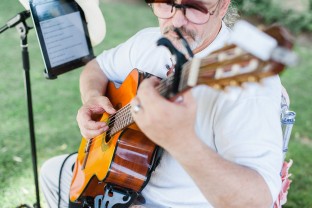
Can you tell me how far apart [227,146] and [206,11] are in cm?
45

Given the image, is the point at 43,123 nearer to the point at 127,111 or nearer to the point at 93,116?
the point at 93,116

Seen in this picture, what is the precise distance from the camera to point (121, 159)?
1.46 m

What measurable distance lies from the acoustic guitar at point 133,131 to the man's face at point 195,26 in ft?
0.63

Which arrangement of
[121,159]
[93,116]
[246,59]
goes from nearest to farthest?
1. [246,59]
2. [121,159]
3. [93,116]

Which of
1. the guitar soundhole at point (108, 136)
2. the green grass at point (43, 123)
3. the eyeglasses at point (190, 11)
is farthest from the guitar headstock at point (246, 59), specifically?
the green grass at point (43, 123)

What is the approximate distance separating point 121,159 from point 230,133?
43cm

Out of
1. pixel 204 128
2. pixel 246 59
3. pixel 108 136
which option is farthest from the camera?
pixel 108 136

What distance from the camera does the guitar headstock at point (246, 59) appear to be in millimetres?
832

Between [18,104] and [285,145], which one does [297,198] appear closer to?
[285,145]

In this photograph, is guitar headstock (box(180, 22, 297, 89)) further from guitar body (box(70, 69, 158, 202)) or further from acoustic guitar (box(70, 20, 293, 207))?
guitar body (box(70, 69, 158, 202))

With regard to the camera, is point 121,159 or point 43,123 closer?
point 121,159

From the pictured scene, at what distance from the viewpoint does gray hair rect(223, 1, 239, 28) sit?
1825 millimetres

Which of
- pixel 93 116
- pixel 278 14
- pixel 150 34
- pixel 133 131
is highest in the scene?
pixel 150 34

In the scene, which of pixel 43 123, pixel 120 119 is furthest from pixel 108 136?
pixel 43 123
